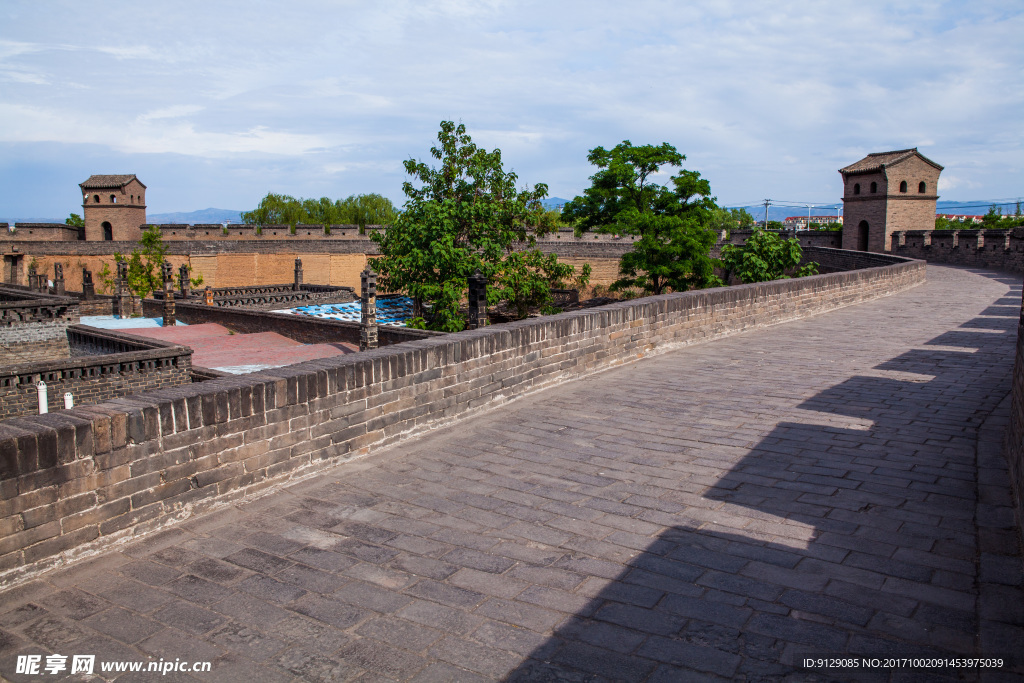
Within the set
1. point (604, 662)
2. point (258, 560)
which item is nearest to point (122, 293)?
point (258, 560)

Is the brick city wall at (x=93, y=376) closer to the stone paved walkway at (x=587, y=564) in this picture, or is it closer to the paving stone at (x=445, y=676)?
the stone paved walkway at (x=587, y=564)

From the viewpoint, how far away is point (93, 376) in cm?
1437

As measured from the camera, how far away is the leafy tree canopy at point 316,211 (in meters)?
91.1

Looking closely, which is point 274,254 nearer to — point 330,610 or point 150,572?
point 150,572

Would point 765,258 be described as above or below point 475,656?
above

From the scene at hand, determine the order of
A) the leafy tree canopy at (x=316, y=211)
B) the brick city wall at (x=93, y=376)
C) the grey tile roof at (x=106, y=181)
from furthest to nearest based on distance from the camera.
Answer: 1. the leafy tree canopy at (x=316, y=211)
2. the grey tile roof at (x=106, y=181)
3. the brick city wall at (x=93, y=376)

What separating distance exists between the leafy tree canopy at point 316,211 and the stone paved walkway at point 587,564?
8769 cm

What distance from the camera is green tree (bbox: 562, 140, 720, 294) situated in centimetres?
3547

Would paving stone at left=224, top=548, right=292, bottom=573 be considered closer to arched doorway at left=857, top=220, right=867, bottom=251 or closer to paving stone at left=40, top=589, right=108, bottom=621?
paving stone at left=40, top=589, right=108, bottom=621

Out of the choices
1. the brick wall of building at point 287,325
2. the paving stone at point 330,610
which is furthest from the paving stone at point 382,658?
the brick wall of building at point 287,325

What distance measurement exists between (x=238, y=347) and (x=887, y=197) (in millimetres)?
37555

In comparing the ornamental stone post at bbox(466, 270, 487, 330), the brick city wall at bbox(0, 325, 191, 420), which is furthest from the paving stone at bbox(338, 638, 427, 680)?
the ornamental stone post at bbox(466, 270, 487, 330)

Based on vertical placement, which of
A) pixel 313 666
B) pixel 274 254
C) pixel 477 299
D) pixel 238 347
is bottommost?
pixel 238 347

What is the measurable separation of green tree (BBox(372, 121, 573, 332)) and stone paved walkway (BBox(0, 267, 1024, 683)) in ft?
63.6
